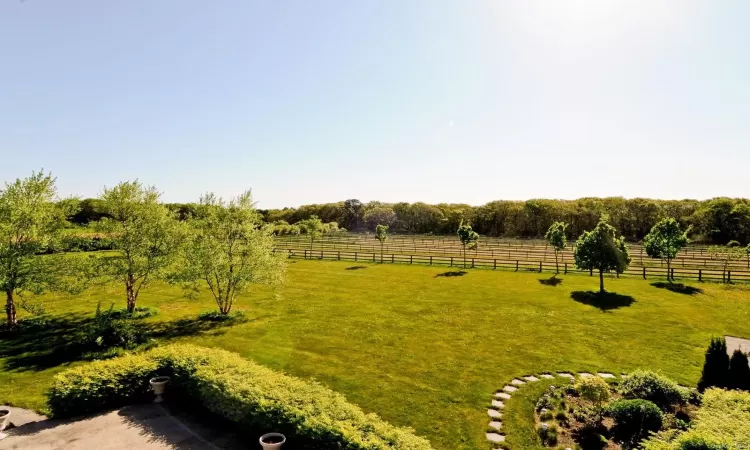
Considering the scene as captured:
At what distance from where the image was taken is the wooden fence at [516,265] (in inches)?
1336

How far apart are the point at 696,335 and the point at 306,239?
201 feet

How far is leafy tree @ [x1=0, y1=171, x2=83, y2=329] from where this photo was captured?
64.8ft

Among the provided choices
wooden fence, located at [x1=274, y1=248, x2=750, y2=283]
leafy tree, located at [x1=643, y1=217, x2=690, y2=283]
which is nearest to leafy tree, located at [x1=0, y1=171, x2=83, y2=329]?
wooden fence, located at [x1=274, y1=248, x2=750, y2=283]

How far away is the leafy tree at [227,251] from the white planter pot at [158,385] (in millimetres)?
10432

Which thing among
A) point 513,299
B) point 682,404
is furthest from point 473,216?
point 682,404

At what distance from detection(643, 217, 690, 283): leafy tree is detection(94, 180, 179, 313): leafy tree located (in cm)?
3601

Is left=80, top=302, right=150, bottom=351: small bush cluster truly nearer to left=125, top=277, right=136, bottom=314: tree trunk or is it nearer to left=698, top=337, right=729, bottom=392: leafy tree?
left=125, top=277, right=136, bottom=314: tree trunk

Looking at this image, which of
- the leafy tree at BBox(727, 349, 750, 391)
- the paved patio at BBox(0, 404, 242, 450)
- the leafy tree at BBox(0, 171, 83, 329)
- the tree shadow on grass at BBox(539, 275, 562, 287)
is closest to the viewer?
the paved patio at BBox(0, 404, 242, 450)

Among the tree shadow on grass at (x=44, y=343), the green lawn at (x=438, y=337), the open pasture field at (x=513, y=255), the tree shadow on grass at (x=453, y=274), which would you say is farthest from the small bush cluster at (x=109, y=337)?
the open pasture field at (x=513, y=255)

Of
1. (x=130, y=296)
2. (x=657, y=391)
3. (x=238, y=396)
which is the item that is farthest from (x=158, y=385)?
(x=657, y=391)

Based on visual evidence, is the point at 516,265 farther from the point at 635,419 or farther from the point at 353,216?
the point at 353,216

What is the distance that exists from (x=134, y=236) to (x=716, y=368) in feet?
88.5

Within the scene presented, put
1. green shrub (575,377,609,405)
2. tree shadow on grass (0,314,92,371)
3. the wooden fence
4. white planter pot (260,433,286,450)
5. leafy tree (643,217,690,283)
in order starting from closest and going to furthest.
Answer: white planter pot (260,433,286,450) → green shrub (575,377,609,405) → tree shadow on grass (0,314,92,371) → leafy tree (643,217,690,283) → the wooden fence

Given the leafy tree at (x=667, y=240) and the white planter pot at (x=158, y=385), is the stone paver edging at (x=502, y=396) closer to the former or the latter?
the white planter pot at (x=158, y=385)
